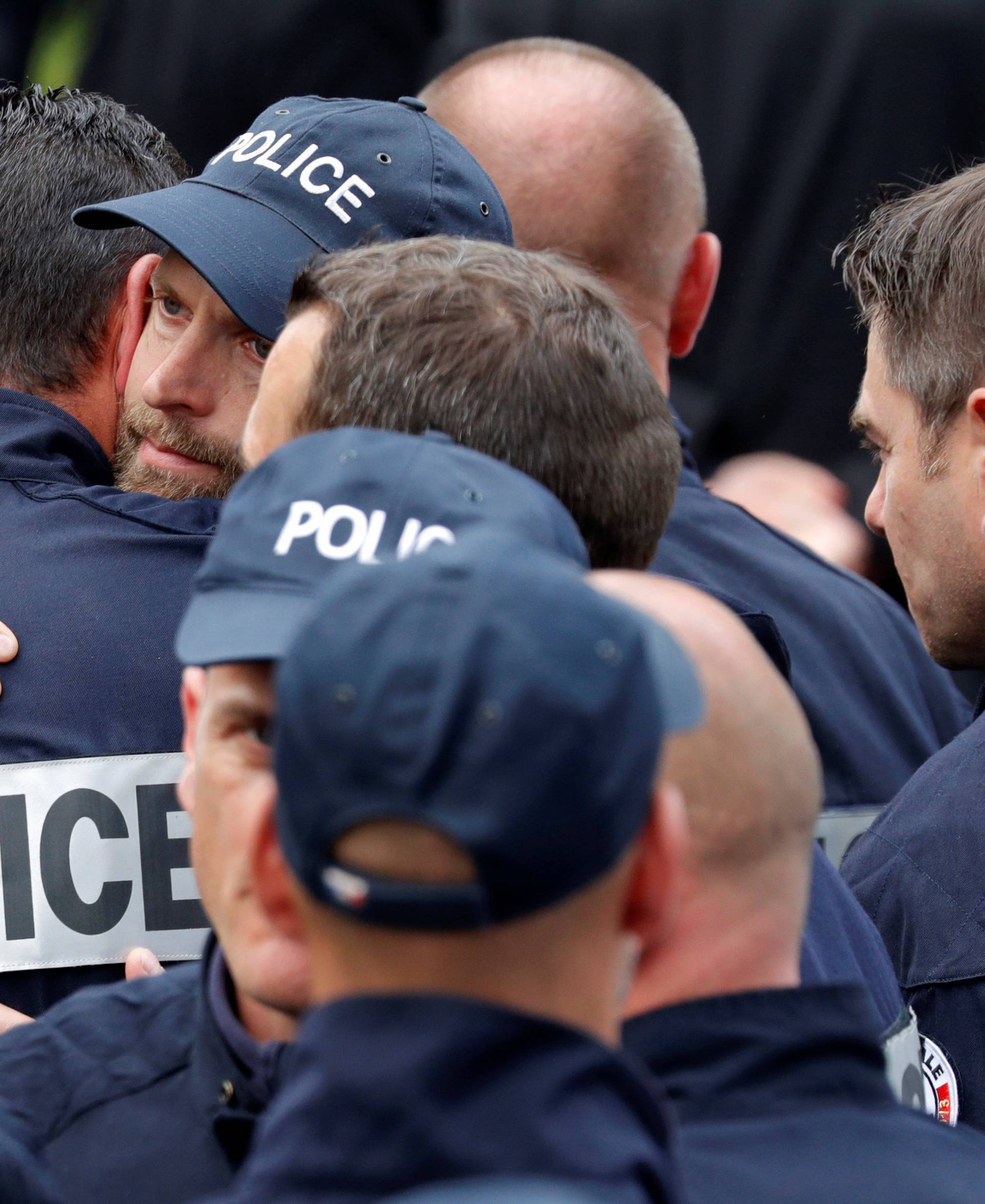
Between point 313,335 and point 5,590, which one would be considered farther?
point 5,590

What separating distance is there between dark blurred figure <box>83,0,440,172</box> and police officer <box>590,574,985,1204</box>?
2.88 metres

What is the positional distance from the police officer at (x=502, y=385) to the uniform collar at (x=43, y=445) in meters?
0.59

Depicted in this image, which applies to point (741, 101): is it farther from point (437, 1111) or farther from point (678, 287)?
point (437, 1111)

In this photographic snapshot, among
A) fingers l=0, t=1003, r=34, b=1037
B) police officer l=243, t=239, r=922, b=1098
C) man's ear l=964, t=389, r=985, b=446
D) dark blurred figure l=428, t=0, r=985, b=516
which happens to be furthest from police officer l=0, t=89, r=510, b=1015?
dark blurred figure l=428, t=0, r=985, b=516

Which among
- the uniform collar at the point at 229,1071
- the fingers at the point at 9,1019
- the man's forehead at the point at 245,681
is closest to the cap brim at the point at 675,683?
the man's forehead at the point at 245,681

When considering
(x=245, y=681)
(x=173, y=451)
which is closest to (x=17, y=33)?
(x=173, y=451)

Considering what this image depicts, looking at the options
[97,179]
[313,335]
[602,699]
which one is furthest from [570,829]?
[97,179]

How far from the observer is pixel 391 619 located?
0.81m

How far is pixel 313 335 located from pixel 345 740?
0.84 meters

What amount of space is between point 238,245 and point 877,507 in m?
1.04

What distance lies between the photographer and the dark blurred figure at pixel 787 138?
141 inches

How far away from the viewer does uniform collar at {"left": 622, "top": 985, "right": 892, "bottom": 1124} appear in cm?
108

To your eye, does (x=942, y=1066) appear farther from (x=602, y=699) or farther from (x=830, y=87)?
(x=830, y=87)

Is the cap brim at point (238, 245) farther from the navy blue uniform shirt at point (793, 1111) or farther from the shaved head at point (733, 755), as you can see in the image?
the navy blue uniform shirt at point (793, 1111)
